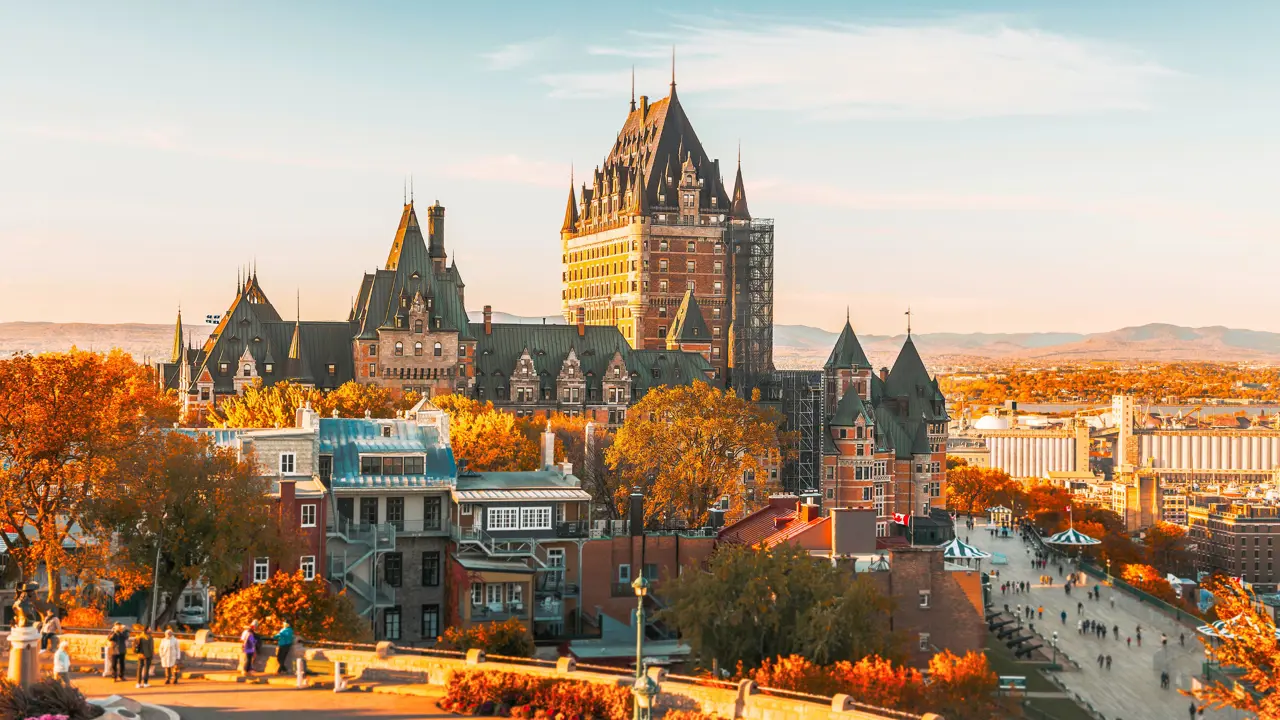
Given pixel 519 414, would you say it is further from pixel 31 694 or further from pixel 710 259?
pixel 31 694

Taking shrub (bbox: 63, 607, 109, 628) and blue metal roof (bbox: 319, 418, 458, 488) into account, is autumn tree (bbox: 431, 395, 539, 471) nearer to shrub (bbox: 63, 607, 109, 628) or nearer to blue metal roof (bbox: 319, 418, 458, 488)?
blue metal roof (bbox: 319, 418, 458, 488)

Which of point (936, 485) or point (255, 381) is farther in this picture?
point (936, 485)

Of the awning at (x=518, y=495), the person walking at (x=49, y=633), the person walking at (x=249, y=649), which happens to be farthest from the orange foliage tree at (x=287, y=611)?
the awning at (x=518, y=495)

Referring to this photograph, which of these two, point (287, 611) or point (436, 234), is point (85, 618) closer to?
point (287, 611)

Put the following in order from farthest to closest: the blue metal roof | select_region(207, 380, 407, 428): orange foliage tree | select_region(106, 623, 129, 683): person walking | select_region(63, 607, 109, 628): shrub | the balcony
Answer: select_region(207, 380, 407, 428): orange foliage tree < the balcony < the blue metal roof < select_region(63, 607, 109, 628): shrub < select_region(106, 623, 129, 683): person walking

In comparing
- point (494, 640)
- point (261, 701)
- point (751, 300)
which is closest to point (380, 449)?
point (494, 640)

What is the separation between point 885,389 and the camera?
454ft

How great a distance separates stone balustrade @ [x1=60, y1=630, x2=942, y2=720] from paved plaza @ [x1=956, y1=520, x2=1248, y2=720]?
50.0 metres

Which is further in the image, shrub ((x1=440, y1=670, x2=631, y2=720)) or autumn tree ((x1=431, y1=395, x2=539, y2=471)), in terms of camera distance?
autumn tree ((x1=431, y1=395, x2=539, y2=471))

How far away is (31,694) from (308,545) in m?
29.6

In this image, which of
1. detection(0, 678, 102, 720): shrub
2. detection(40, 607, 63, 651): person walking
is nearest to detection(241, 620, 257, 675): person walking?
detection(40, 607, 63, 651): person walking

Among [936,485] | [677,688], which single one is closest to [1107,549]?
[936,485]

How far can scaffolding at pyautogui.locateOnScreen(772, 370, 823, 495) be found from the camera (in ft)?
425

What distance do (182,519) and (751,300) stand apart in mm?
106971
